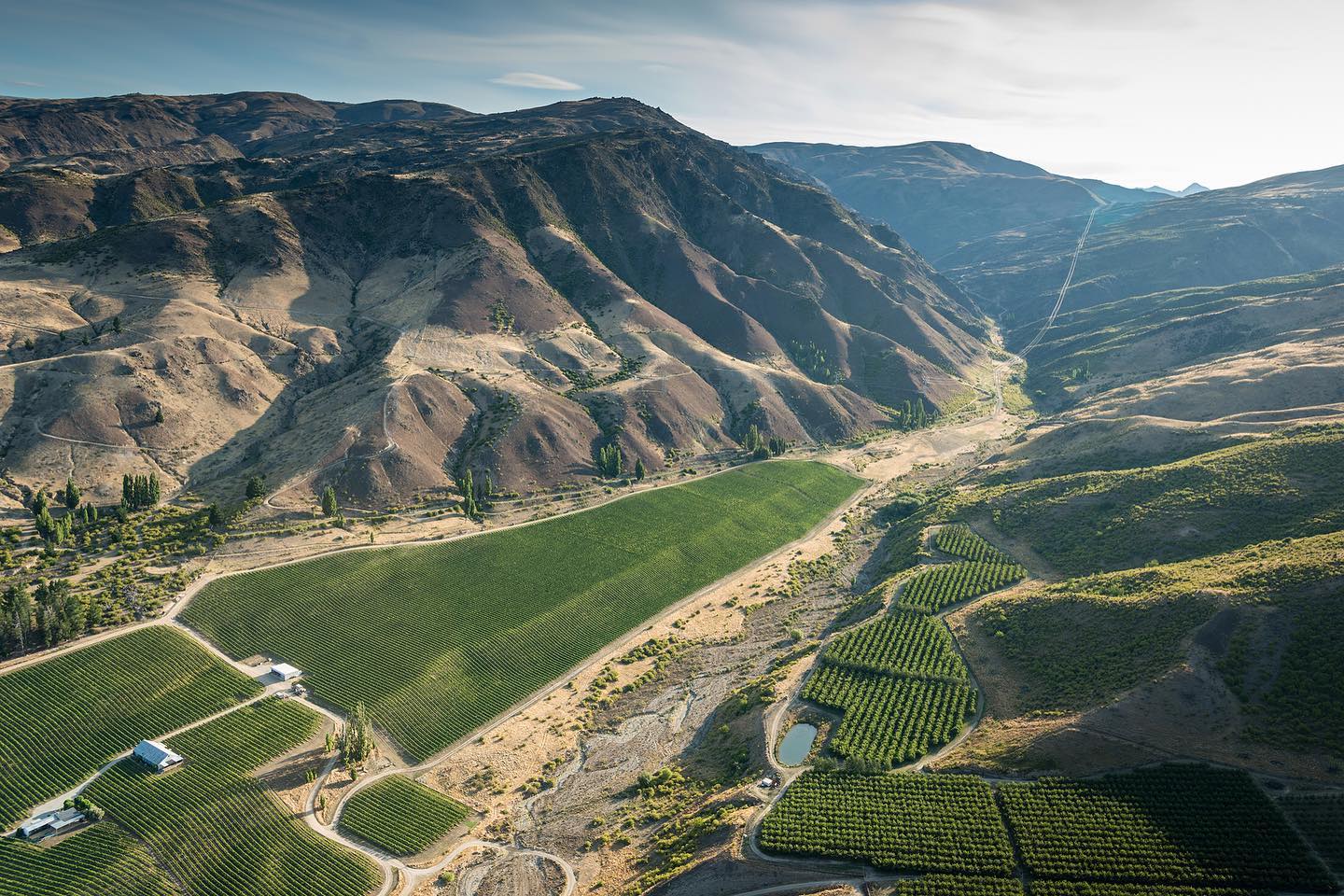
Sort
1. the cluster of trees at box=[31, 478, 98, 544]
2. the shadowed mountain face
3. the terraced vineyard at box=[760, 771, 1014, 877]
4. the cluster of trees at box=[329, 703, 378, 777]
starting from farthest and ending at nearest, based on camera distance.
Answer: the shadowed mountain face, the cluster of trees at box=[31, 478, 98, 544], the cluster of trees at box=[329, 703, 378, 777], the terraced vineyard at box=[760, 771, 1014, 877]

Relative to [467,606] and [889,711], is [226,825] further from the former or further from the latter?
[889,711]

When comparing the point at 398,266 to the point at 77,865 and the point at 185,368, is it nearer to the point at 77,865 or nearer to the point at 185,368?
the point at 185,368

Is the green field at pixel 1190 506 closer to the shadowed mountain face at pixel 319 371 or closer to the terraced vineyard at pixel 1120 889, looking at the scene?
Result: the terraced vineyard at pixel 1120 889

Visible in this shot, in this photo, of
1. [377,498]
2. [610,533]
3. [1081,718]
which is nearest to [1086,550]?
[1081,718]

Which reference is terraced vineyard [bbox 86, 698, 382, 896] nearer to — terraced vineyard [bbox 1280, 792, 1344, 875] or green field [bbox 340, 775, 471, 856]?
green field [bbox 340, 775, 471, 856]

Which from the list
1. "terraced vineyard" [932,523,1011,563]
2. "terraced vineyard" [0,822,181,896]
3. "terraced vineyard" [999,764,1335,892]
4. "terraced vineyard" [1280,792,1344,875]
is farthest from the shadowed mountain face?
"terraced vineyard" [1280,792,1344,875]

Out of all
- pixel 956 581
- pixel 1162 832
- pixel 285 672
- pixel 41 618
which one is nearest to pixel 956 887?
pixel 1162 832
